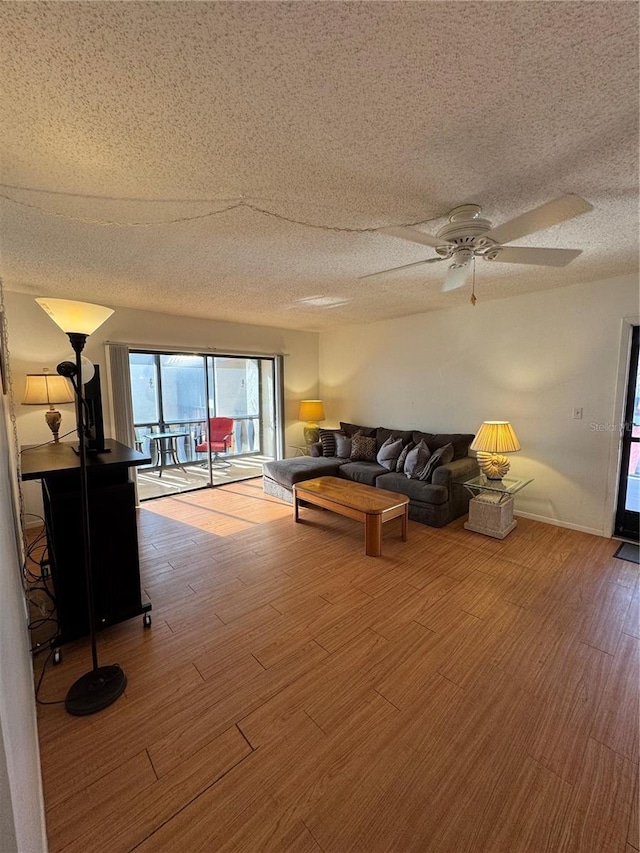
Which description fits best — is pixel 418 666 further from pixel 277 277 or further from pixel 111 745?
pixel 277 277

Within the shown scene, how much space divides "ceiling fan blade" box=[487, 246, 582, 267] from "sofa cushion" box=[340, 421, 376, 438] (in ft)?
11.2

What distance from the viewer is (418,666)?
6.23 feet

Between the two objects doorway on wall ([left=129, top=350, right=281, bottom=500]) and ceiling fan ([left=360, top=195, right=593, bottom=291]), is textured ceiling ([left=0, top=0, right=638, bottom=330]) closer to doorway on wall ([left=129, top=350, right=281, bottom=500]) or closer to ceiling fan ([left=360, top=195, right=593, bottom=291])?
ceiling fan ([left=360, top=195, right=593, bottom=291])

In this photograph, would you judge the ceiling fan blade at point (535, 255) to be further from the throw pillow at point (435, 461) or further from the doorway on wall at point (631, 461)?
the throw pillow at point (435, 461)

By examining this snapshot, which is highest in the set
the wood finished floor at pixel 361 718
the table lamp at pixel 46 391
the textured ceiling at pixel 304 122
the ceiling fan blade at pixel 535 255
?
the textured ceiling at pixel 304 122

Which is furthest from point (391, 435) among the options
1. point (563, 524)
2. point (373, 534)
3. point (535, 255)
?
point (535, 255)

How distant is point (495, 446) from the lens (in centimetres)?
346

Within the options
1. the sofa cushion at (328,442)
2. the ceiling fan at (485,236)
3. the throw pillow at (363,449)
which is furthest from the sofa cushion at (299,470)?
the ceiling fan at (485,236)

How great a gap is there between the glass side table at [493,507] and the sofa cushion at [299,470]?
1747 millimetres

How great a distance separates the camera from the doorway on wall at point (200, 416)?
567cm

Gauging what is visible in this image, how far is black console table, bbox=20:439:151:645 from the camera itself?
192 centimetres

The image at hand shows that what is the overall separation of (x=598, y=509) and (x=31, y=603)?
4937 millimetres

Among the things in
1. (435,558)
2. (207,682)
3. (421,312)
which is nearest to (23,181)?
(207,682)

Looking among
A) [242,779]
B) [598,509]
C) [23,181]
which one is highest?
[23,181]
